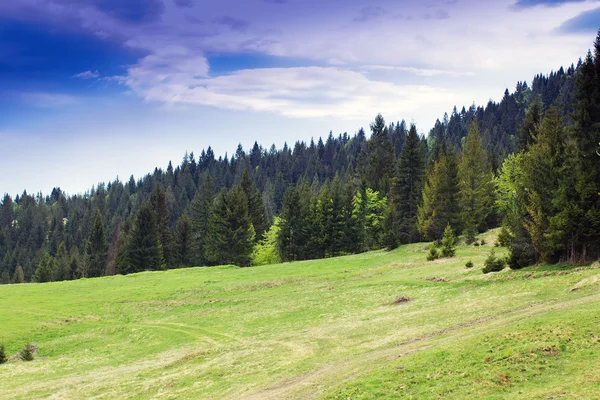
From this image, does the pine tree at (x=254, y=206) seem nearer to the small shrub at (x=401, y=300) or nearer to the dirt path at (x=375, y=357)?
the small shrub at (x=401, y=300)

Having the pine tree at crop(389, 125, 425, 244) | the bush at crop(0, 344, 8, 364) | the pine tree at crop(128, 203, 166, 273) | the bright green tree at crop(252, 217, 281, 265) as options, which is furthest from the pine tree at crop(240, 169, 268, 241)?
the bush at crop(0, 344, 8, 364)

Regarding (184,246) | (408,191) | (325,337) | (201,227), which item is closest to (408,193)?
(408,191)

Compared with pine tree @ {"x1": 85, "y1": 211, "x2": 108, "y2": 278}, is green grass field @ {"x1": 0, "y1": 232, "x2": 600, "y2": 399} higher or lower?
lower

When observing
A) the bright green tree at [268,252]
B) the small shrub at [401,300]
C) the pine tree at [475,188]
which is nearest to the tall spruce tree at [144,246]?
the bright green tree at [268,252]

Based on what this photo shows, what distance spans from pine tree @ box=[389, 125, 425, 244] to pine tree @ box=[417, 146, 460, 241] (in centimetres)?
751

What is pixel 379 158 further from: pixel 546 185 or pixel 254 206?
pixel 546 185

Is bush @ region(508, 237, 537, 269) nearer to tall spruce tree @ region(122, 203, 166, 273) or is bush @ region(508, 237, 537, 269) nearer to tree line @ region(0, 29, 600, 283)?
tree line @ region(0, 29, 600, 283)

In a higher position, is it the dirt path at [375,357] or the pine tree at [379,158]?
the pine tree at [379,158]

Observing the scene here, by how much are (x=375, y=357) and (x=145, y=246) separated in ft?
269

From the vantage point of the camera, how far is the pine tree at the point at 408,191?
8075cm

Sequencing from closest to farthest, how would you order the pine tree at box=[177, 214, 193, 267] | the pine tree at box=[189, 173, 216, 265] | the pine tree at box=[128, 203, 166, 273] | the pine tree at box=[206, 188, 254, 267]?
the pine tree at box=[206, 188, 254, 267], the pine tree at box=[128, 203, 166, 273], the pine tree at box=[177, 214, 193, 267], the pine tree at box=[189, 173, 216, 265]

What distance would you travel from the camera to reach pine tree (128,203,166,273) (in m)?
95.0

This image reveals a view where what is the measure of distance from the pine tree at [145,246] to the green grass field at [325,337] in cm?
4169

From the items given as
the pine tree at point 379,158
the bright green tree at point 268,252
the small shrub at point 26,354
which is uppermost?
the pine tree at point 379,158
